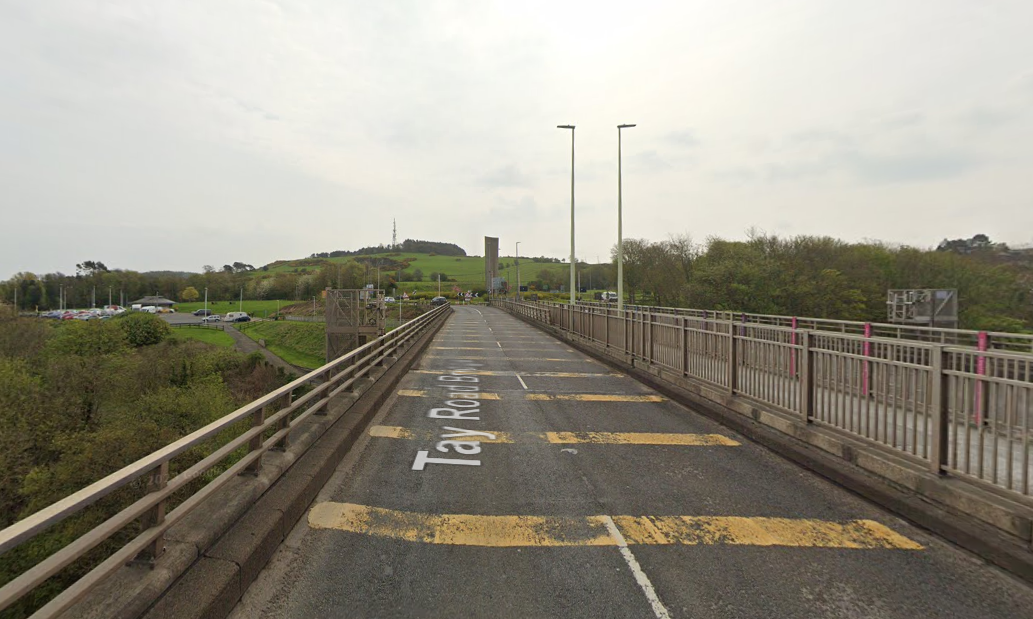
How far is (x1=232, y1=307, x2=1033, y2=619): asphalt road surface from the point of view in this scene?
3.38 m

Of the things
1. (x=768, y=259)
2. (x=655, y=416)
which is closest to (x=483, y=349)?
(x=655, y=416)

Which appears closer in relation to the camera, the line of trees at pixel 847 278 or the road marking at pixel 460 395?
the road marking at pixel 460 395

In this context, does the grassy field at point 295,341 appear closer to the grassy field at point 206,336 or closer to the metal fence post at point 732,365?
the grassy field at point 206,336

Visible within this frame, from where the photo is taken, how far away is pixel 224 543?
11.9ft

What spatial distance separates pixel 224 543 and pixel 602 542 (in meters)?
2.91

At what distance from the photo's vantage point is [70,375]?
31547 mm

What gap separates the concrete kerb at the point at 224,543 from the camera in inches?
112

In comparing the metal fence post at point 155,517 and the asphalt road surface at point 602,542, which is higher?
the metal fence post at point 155,517

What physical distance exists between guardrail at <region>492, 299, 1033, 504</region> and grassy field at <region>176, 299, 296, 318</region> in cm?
13642

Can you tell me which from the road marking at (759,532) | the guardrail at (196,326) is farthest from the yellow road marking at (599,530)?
the guardrail at (196,326)

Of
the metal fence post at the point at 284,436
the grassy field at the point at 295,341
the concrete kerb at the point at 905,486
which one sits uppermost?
the metal fence post at the point at 284,436

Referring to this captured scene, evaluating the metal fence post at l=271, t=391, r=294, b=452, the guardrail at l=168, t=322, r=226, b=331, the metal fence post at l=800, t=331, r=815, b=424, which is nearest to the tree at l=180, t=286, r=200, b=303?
the guardrail at l=168, t=322, r=226, b=331

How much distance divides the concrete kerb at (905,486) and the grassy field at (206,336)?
81.3 m

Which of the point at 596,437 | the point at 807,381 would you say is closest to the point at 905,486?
the point at 807,381
